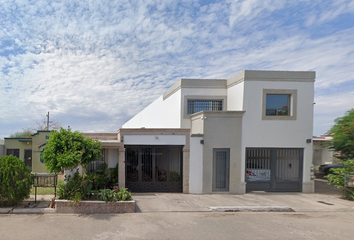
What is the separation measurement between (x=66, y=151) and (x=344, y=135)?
1332cm

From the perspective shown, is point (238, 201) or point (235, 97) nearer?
Answer: point (238, 201)

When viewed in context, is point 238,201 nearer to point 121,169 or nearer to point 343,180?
point 343,180

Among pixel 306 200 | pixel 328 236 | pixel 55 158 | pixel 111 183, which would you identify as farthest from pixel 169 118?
pixel 328 236

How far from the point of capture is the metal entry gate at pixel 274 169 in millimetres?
10344

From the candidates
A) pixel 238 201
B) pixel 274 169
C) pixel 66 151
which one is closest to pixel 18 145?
pixel 66 151

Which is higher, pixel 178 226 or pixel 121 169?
pixel 121 169

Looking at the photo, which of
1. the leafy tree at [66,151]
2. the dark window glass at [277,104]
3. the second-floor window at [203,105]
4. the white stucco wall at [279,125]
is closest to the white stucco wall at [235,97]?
the white stucco wall at [279,125]

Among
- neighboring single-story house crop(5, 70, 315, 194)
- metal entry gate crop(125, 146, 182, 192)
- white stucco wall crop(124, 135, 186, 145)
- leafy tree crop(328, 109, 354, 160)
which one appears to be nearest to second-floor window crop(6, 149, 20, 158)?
neighboring single-story house crop(5, 70, 315, 194)

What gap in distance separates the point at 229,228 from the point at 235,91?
23.7 feet

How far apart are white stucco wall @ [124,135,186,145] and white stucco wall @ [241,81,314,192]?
338 centimetres

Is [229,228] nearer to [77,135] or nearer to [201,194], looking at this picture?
[201,194]

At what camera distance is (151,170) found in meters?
9.81

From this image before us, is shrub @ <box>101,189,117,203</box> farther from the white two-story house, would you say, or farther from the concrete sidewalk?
the white two-story house

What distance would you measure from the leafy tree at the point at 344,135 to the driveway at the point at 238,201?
96.5 inches
